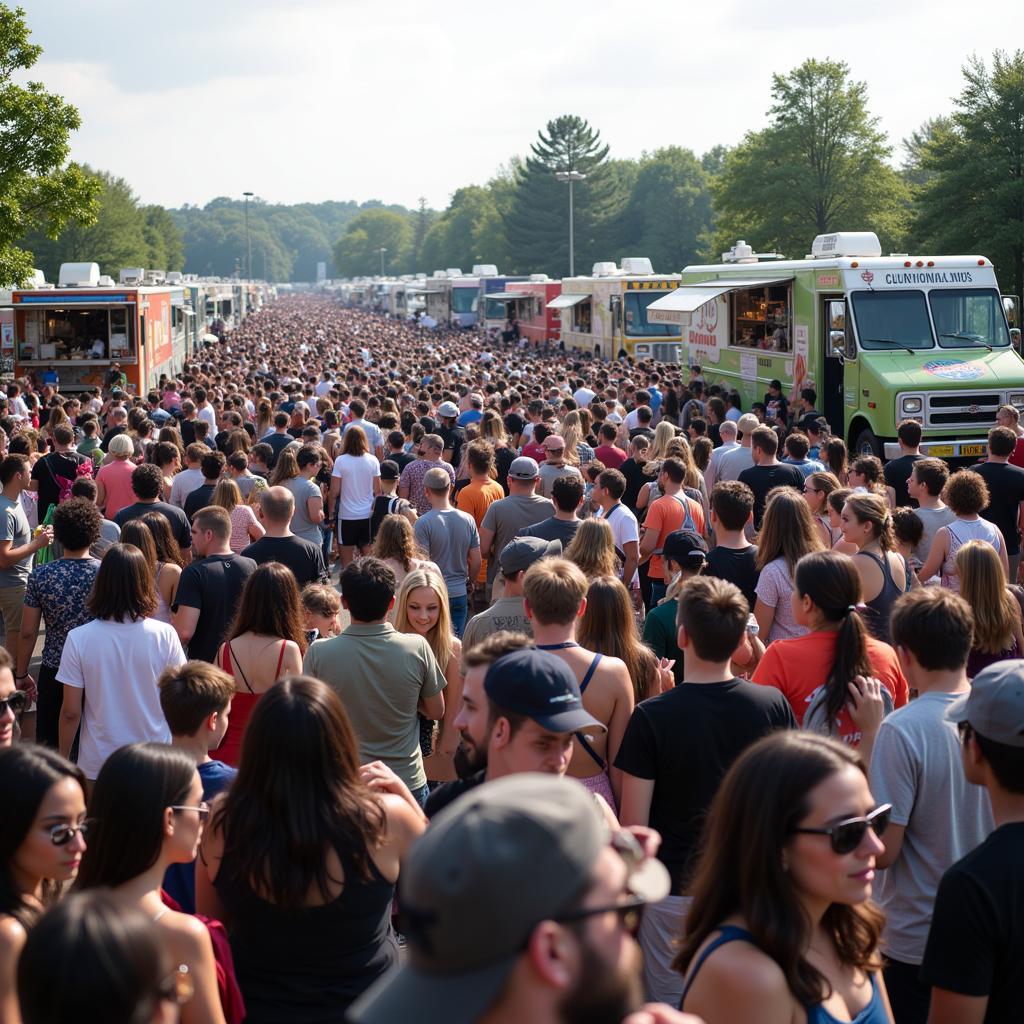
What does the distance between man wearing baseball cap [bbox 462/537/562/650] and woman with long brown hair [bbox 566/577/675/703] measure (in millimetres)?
597

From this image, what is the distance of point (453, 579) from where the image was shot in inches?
376

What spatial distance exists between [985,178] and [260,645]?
3552cm

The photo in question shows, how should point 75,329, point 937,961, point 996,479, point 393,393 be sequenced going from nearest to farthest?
point 937,961
point 996,479
point 393,393
point 75,329

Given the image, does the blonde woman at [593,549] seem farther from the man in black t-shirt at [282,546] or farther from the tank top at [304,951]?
the tank top at [304,951]

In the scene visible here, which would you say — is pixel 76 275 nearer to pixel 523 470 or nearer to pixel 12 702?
pixel 523 470

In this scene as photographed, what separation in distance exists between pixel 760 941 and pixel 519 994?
1097 mm

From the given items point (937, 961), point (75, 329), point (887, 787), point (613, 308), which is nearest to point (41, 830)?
point (937, 961)

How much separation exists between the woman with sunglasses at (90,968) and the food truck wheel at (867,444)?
54.0ft

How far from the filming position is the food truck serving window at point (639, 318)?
115 ft

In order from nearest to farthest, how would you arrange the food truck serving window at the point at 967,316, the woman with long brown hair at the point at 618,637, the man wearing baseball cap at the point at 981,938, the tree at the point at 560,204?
the man wearing baseball cap at the point at 981,938
the woman with long brown hair at the point at 618,637
the food truck serving window at the point at 967,316
the tree at the point at 560,204

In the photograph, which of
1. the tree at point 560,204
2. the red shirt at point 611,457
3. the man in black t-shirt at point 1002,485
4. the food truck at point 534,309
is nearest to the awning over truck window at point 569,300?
the food truck at point 534,309

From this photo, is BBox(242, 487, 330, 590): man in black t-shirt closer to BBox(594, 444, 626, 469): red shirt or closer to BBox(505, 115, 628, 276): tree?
BBox(594, 444, 626, 469): red shirt

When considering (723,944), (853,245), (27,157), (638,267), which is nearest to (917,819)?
(723,944)

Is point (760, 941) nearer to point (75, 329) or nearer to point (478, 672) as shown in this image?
point (478, 672)
